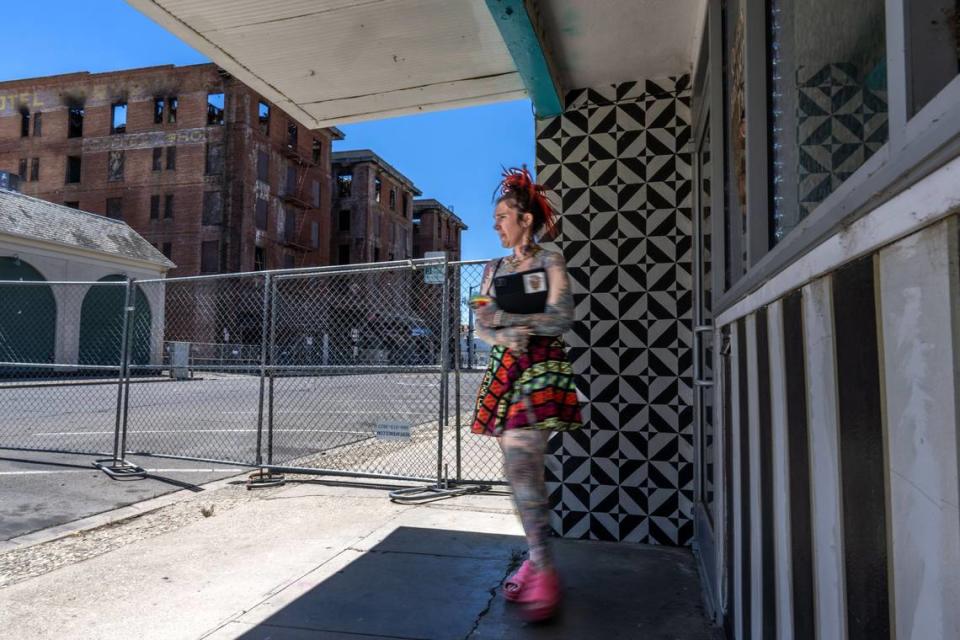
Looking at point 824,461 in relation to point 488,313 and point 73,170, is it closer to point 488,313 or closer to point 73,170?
point 488,313

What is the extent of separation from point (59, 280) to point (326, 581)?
25.4 meters

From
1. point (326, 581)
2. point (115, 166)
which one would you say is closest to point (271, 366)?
point (326, 581)

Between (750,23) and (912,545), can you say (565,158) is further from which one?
(912,545)

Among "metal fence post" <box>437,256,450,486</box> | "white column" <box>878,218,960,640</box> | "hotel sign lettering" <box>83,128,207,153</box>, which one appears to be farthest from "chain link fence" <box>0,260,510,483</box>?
"hotel sign lettering" <box>83,128,207,153</box>

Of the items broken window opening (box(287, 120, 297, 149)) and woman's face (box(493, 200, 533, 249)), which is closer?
woman's face (box(493, 200, 533, 249))

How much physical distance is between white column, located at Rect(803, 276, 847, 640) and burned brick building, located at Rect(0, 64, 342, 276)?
36.8m

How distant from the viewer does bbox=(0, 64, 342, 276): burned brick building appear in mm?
35281

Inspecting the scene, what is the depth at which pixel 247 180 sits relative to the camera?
1395 inches

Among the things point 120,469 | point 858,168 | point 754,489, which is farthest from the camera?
point 120,469

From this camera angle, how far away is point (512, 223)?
3.02 metres

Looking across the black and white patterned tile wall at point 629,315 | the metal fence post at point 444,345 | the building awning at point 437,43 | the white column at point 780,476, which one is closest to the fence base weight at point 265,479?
the metal fence post at point 444,345

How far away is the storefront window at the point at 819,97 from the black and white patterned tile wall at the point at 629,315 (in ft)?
6.71

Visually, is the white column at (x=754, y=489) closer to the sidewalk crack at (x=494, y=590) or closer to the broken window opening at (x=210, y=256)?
the sidewalk crack at (x=494, y=590)

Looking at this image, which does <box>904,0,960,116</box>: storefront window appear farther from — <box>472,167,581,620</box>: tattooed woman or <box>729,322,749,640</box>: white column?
<box>472,167,581,620</box>: tattooed woman
